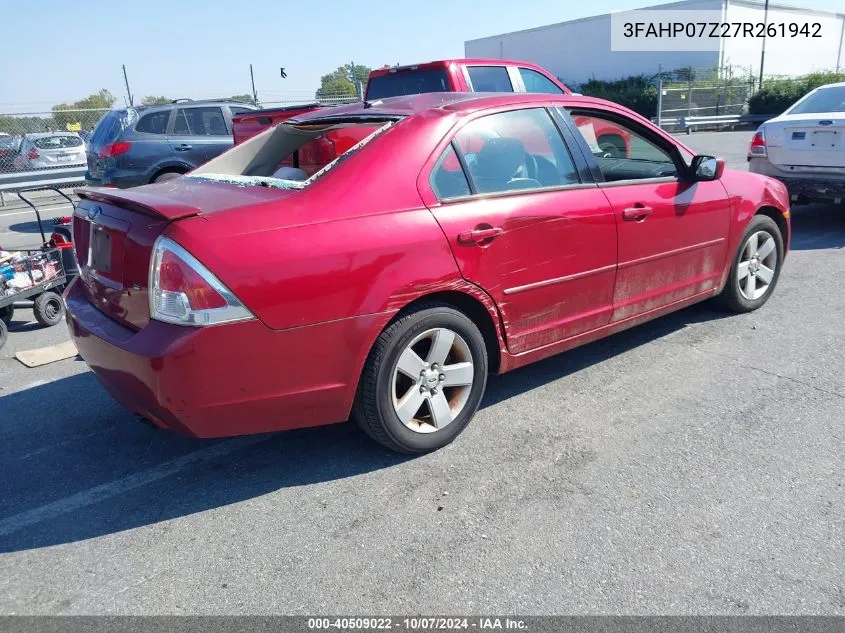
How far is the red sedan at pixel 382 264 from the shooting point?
271 cm

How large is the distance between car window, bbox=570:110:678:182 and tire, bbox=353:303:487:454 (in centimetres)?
148

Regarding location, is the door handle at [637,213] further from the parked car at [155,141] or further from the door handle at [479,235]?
the parked car at [155,141]

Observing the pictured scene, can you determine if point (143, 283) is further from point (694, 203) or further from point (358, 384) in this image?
point (694, 203)

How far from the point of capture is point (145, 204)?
112 inches

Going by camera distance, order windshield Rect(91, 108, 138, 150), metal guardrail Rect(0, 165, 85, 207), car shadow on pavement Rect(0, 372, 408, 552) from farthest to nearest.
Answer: metal guardrail Rect(0, 165, 85, 207), windshield Rect(91, 108, 138, 150), car shadow on pavement Rect(0, 372, 408, 552)

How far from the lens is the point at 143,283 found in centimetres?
278

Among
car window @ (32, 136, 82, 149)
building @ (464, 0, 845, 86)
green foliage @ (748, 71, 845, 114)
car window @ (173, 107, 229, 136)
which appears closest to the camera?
car window @ (173, 107, 229, 136)

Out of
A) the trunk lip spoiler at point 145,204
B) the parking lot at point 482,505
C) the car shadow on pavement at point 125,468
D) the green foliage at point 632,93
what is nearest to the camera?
the parking lot at point 482,505

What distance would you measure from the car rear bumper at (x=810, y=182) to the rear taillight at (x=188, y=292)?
23.0 feet

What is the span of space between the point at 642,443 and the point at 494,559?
3.83 feet

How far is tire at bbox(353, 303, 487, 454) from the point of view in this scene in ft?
10.0

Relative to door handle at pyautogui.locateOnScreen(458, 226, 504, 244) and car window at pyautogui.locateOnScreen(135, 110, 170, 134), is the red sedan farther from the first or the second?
car window at pyautogui.locateOnScreen(135, 110, 170, 134)

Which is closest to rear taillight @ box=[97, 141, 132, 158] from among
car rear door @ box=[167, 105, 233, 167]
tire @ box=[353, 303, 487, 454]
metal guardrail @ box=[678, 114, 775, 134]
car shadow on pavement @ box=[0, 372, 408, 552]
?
car rear door @ box=[167, 105, 233, 167]

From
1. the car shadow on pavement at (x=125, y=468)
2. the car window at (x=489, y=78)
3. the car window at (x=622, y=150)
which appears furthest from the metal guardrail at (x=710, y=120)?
the car shadow on pavement at (x=125, y=468)
